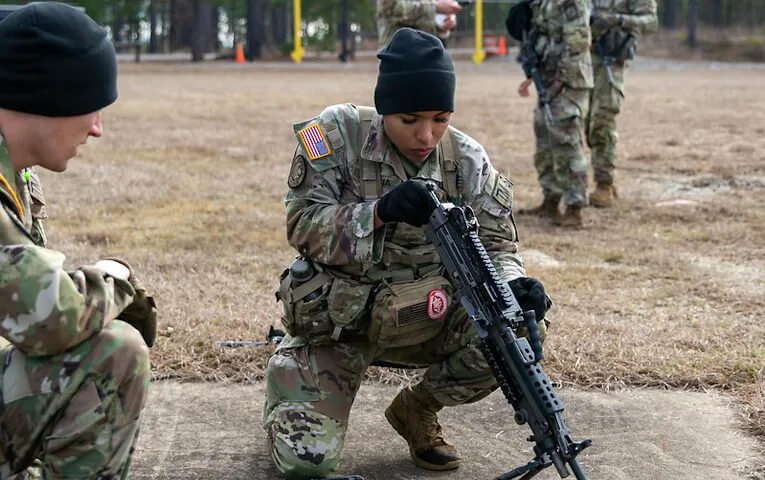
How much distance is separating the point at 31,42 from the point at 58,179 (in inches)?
281

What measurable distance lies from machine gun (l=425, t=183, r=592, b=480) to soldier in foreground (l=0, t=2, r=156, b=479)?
2.85 ft

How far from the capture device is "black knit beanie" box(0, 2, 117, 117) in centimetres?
225

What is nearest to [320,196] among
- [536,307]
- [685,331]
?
[536,307]

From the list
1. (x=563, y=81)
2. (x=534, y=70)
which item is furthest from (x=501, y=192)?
(x=534, y=70)

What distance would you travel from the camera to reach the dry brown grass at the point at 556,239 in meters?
4.11

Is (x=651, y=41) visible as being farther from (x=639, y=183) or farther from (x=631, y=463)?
(x=631, y=463)

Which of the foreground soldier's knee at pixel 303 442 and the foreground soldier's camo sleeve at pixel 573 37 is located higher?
the foreground soldier's camo sleeve at pixel 573 37

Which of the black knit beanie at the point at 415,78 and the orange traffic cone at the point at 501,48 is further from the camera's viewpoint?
the orange traffic cone at the point at 501,48

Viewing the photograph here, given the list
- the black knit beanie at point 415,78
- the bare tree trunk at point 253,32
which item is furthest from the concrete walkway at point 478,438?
the bare tree trunk at point 253,32

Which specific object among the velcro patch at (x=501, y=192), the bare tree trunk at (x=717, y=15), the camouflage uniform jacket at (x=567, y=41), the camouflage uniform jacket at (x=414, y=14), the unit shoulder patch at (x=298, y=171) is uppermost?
the bare tree trunk at (x=717, y=15)

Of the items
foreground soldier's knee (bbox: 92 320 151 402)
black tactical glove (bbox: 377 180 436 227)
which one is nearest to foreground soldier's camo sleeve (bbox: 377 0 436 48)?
black tactical glove (bbox: 377 180 436 227)

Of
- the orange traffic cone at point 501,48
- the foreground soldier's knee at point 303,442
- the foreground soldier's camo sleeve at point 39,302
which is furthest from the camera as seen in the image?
the orange traffic cone at point 501,48

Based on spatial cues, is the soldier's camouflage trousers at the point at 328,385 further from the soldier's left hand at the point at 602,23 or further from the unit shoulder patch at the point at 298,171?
the soldier's left hand at the point at 602,23

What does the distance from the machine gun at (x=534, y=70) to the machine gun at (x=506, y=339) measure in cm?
442
